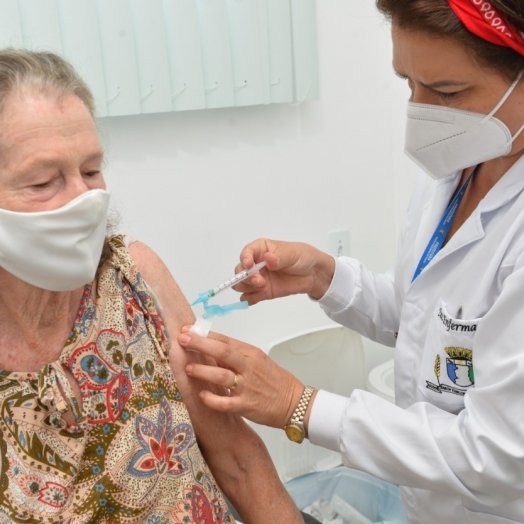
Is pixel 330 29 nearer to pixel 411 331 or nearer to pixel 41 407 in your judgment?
pixel 411 331

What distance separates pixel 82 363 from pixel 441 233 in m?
0.84

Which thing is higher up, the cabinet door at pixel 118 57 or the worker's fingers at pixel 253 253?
the cabinet door at pixel 118 57

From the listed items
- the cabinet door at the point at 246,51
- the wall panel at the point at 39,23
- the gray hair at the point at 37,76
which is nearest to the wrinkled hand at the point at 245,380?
the gray hair at the point at 37,76

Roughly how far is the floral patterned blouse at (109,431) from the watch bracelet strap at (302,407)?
212 millimetres

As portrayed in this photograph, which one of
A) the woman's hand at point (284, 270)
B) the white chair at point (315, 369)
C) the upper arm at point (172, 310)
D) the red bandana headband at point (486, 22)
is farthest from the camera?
the white chair at point (315, 369)

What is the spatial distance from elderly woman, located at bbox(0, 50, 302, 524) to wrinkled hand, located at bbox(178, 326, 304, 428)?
73 millimetres

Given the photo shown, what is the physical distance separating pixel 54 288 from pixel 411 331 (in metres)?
0.78

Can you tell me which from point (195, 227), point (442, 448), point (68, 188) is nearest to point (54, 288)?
point (68, 188)

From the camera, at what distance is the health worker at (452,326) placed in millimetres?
1094

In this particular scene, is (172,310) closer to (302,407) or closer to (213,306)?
(213,306)

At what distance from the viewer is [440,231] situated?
4.75ft

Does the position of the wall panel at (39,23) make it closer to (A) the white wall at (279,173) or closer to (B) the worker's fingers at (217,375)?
(A) the white wall at (279,173)

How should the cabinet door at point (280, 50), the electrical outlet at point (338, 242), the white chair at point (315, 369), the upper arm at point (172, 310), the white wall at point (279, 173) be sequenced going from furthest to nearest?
the electrical outlet at point (338, 242)
the white chair at point (315, 369)
the cabinet door at point (280, 50)
the white wall at point (279, 173)
the upper arm at point (172, 310)

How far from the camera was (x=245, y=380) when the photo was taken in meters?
1.27
